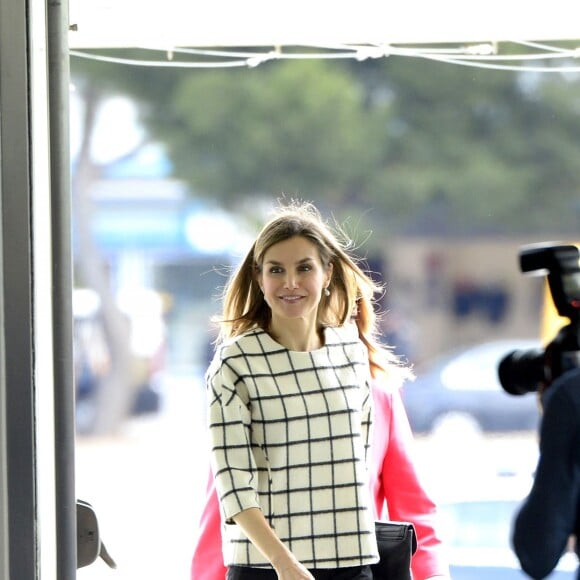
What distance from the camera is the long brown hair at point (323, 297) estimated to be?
127 cm

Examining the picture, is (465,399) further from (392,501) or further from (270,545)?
(270,545)

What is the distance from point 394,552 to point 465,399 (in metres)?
5.27

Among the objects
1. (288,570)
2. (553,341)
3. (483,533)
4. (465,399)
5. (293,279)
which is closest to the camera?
(553,341)

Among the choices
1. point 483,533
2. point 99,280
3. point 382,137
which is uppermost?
point 382,137

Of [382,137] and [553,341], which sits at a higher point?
[382,137]

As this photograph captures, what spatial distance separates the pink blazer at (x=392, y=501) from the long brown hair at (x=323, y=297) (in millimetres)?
91

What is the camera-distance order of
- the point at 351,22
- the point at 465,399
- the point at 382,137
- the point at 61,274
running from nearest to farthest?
the point at 61,274, the point at 351,22, the point at 465,399, the point at 382,137

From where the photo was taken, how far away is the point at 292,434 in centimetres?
119

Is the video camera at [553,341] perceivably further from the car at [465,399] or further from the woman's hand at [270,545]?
the car at [465,399]

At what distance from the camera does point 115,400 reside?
23.1 ft

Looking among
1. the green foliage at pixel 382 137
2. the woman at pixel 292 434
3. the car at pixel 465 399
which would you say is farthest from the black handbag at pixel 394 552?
the green foliage at pixel 382 137

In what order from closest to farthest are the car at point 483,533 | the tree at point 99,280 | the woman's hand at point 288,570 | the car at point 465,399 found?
the woman's hand at point 288,570 → the car at point 483,533 → the car at point 465,399 → the tree at point 99,280

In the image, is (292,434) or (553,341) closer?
(553,341)

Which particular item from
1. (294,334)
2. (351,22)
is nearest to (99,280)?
(351,22)
